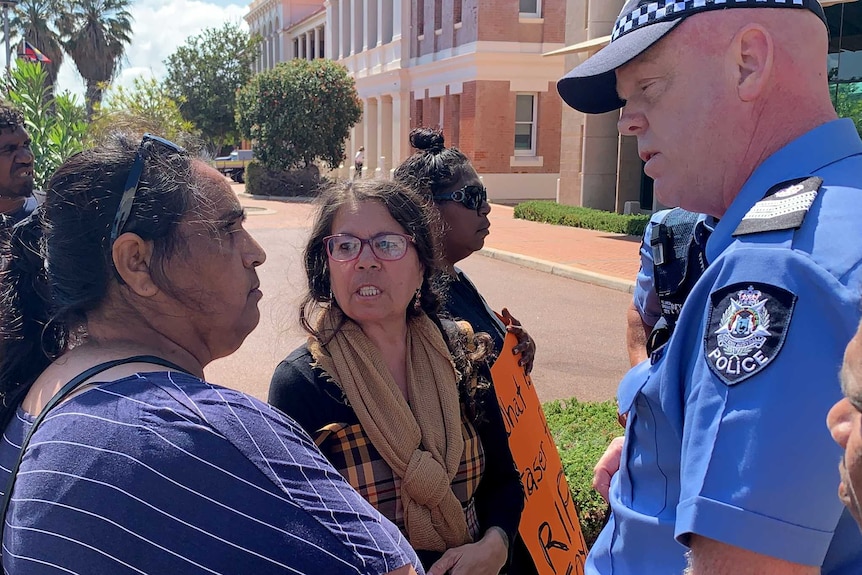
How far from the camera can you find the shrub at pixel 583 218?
1639cm

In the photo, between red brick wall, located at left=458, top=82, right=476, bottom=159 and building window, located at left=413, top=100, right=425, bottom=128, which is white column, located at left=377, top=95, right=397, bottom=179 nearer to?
building window, located at left=413, top=100, right=425, bottom=128

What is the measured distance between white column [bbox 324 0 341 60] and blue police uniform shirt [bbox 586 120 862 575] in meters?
43.7

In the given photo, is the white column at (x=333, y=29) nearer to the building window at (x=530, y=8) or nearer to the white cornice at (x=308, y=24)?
the white cornice at (x=308, y=24)

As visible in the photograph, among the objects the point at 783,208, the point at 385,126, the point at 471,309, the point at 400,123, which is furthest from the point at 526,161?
the point at 783,208

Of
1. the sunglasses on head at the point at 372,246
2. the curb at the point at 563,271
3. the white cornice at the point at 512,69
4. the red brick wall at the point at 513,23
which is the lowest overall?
the curb at the point at 563,271

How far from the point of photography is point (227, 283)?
63.7 inches

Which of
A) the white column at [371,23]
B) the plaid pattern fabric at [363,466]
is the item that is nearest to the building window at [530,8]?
the white column at [371,23]

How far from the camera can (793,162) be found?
1.35m

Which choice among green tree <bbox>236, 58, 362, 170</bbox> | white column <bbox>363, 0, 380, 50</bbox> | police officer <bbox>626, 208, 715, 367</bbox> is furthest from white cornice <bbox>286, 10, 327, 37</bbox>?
police officer <bbox>626, 208, 715, 367</bbox>

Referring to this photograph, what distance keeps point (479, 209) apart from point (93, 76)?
158ft

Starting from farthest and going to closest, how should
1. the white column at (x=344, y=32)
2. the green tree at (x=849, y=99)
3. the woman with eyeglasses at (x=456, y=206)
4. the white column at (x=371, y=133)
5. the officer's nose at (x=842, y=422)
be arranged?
the white column at (x=344, y=32) → the white column at (x=371, y=133) → the green tree at (x=849, y=99) → the woman with eyeglasses at (x=456, y=206) → the officer's nose at (x=842, y=422)

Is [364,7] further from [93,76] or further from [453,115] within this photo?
[93,76]

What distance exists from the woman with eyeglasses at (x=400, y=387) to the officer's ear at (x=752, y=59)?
1.29 meters

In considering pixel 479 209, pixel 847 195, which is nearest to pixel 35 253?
pixel 847 195
